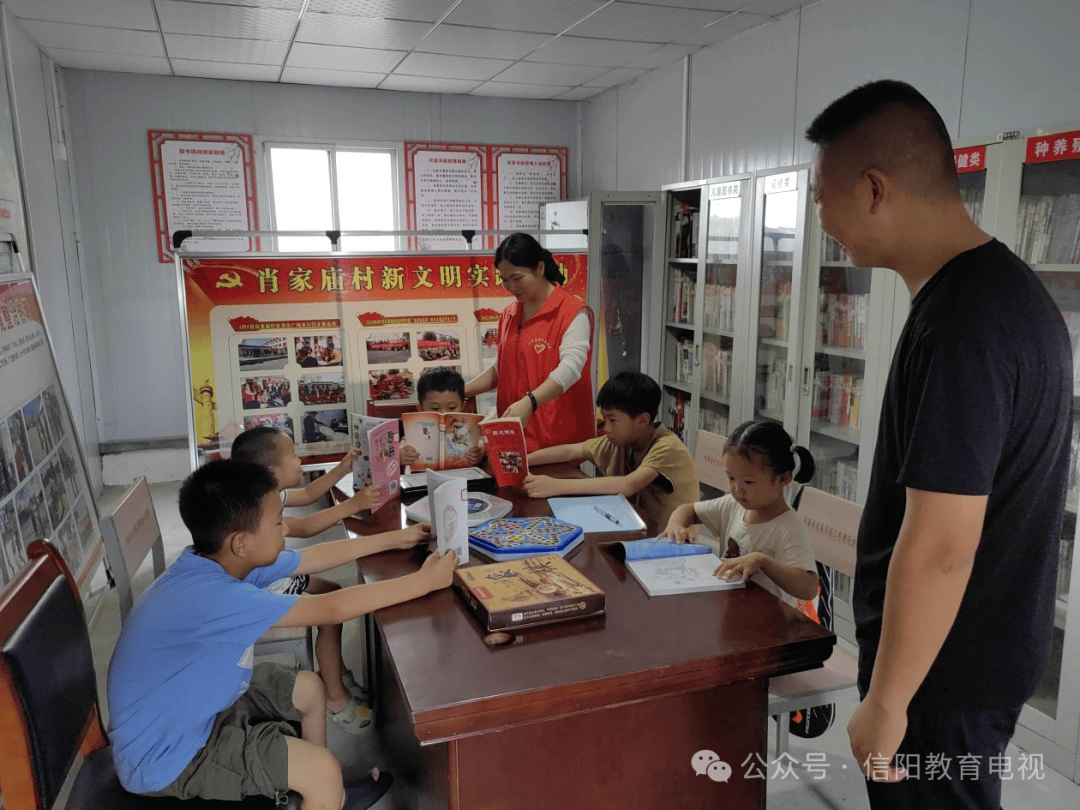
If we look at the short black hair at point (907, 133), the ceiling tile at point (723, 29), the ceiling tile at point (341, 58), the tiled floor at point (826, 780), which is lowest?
the tiled floor at point (826, 780)

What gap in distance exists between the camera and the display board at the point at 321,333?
3428mm

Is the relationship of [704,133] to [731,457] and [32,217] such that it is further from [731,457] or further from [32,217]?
[32,217]

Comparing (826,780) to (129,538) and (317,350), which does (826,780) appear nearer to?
(129,538)

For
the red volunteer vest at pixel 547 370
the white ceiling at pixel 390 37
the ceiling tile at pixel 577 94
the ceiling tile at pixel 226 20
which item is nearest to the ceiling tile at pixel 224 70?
the white ceiling at pixel 390 37

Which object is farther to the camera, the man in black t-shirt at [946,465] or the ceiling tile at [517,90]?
the ceiling tile at [517,90]

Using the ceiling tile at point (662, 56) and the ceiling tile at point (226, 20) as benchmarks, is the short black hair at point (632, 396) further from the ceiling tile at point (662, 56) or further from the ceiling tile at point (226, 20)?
the ceiling tile at point (662, 56)

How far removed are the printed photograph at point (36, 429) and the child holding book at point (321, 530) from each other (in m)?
0.98

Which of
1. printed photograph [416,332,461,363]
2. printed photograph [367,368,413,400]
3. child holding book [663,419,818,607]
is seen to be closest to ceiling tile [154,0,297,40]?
printed photograph [416,332,461,363]

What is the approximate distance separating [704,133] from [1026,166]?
2398 mm

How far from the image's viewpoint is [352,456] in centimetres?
252

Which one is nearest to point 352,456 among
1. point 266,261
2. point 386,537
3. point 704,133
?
point 386,537

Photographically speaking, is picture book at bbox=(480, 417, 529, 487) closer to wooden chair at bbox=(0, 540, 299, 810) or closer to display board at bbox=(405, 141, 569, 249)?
wooden chair at bbox=(0, 540, 299, 810)

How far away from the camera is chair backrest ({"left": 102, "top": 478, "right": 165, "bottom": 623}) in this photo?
5.95ft

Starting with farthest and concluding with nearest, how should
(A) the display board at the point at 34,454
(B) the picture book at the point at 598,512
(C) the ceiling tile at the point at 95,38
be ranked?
(C) the ceiling tile at the point at 95,38 < (A) the display board at the point at 34,454 < (B) the picture book at the point at 598,512
